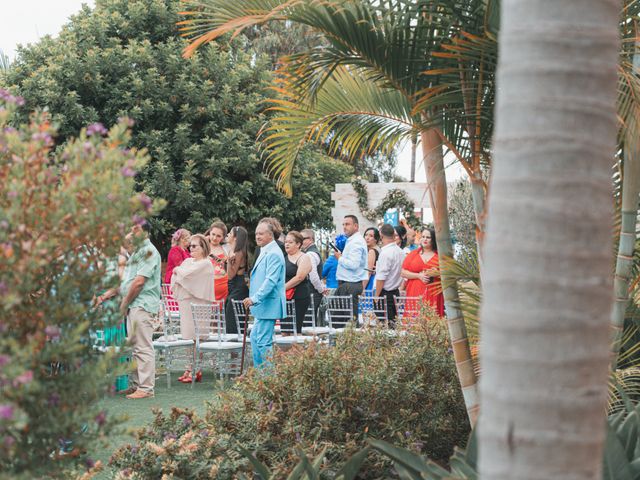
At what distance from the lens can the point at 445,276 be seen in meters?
4.98

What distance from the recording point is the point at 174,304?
1271 cm

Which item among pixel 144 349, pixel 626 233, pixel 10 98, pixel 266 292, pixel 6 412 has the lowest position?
pixel 144 349

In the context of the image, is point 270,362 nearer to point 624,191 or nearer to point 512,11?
point 624,191

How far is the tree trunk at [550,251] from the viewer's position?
1.50m

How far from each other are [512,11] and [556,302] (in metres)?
0.56

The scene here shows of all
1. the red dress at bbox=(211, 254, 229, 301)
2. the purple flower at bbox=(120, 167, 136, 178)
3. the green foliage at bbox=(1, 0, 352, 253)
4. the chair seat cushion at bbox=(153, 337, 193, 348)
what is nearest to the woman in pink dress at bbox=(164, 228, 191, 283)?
the red dress at bbox=(211, 254, 229, 301)

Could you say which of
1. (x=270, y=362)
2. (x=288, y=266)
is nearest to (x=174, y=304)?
(x=288, y=266)

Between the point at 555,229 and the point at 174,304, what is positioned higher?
the point at 555,229

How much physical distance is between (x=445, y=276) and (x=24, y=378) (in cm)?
312

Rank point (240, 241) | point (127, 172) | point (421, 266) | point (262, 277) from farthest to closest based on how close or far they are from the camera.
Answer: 1. point (240, 241)
2. point (421, 266)
3. point (262, 277)
4. point (127, 172)

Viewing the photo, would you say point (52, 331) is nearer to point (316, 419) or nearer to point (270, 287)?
point (316, 419)

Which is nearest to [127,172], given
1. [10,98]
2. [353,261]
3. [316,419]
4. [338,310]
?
[10,98]

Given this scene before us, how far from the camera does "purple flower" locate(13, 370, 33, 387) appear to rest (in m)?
2.26

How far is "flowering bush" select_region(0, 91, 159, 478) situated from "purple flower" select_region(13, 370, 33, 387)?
5.0 inches
